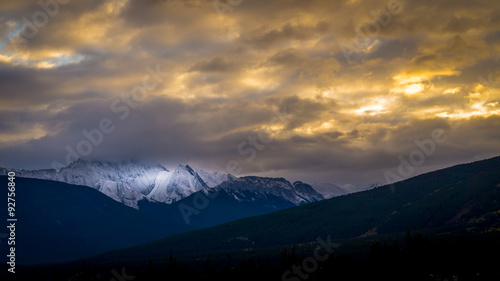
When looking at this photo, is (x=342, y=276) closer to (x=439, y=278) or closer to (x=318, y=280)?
(x=318, y=280)

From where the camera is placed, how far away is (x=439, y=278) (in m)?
184

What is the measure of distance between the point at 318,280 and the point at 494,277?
66.7 metres

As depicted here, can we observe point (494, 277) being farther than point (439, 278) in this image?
No

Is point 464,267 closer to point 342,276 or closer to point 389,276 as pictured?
point 389,276

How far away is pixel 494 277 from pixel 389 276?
40.6m

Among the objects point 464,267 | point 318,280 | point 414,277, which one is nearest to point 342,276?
point 318,280

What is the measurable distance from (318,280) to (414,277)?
38634 mm

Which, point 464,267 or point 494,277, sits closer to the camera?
point 494,277

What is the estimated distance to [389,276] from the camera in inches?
7702

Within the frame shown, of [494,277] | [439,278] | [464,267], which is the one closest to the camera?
[494,277]

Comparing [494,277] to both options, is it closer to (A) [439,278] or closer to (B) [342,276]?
(A) [439,278]

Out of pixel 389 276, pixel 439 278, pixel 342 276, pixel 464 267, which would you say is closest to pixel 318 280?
pixel 342 276

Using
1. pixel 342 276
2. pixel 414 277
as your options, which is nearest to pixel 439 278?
pixel 414 277

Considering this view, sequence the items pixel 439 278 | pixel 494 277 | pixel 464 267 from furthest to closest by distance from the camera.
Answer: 1. pixel 464 267
2. pixel 439 278
3. pixel 494 277
